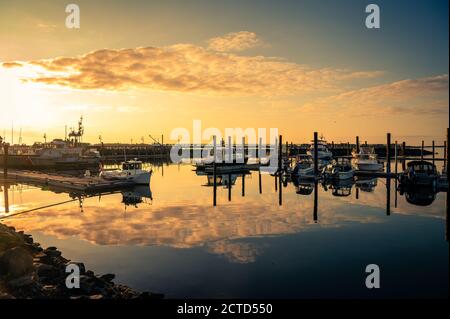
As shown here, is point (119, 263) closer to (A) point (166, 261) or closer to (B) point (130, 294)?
(A) point (166, 261)

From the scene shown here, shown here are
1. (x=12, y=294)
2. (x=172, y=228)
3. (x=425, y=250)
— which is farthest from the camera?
(x=172, y=228)

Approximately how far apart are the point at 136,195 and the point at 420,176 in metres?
31.4

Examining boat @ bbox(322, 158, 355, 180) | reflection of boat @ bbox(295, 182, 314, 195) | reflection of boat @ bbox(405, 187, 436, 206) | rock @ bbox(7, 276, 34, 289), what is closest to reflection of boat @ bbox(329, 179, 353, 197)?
boat @ bbox(322, 158, 355, 180)

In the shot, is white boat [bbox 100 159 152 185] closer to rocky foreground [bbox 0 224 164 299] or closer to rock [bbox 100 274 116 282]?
rocky foreground [bbox 0 224 164 299]

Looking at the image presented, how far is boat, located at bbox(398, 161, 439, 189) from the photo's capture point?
40375 millimetres

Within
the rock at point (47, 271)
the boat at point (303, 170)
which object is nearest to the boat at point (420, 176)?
the boat at point (303, 170)

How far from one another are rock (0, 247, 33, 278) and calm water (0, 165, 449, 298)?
151 inches

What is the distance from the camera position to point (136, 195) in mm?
40719

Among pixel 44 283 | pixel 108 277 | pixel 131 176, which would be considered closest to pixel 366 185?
pixel 131 176

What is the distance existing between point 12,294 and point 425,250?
65.3 ft

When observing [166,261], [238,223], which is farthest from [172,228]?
[166,261]

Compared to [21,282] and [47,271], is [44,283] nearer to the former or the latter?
[47,271]

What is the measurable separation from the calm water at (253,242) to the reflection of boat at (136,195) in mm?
629

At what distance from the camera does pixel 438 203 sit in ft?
112
